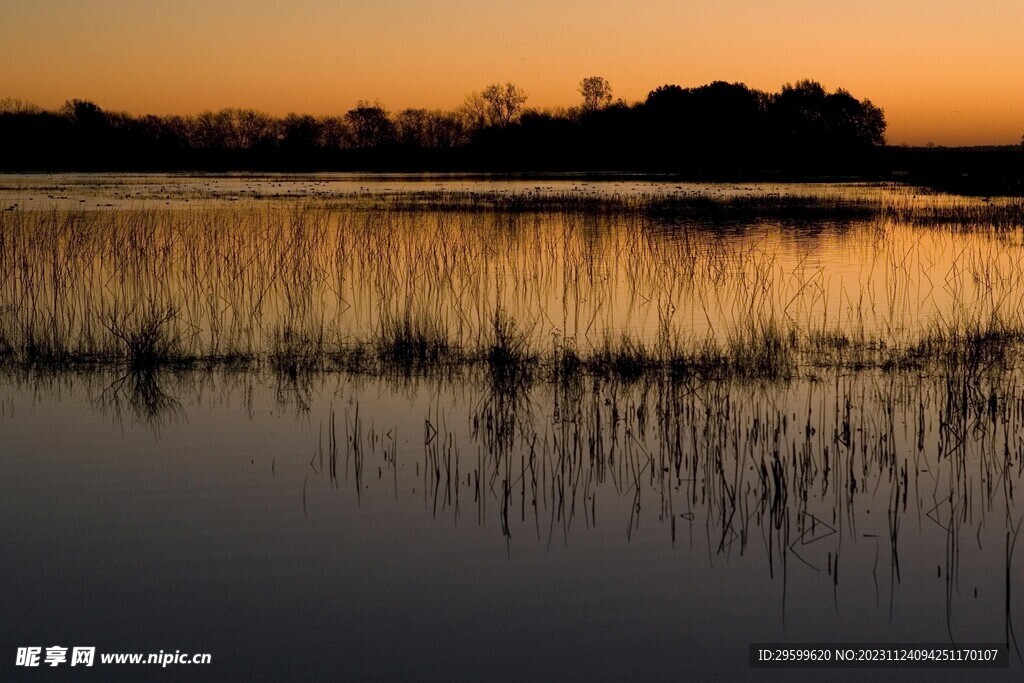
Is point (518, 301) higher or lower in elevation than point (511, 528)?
higher

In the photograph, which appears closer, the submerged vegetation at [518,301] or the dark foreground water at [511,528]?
the dark foreground water at [511,528]

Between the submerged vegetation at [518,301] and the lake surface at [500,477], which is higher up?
the submerged vegetation at [518,301]

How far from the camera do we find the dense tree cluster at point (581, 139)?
3750 inches

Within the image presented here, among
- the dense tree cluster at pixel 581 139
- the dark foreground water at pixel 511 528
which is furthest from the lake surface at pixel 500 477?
the dense tree cluster at pixel 581 139

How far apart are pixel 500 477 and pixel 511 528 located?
0.93m

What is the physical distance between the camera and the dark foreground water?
5.04 meters

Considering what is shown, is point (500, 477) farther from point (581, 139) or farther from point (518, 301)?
point (581, 139)

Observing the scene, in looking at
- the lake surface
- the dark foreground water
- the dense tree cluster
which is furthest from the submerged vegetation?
the dense tree cluster

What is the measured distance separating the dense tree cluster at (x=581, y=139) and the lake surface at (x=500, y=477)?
76.2m

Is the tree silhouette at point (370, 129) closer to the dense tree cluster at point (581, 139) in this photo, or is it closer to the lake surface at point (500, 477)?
the dense tree cluster at point (581, 139)

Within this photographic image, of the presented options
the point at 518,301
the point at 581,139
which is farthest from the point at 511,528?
the point at 581,139

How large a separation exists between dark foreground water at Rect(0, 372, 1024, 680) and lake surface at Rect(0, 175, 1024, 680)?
0.02 meters

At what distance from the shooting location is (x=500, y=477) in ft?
23.6

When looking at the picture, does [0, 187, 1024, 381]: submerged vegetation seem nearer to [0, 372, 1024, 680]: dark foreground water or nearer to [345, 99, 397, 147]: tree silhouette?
[0, 372, 1024, 680]: dark foreground water
